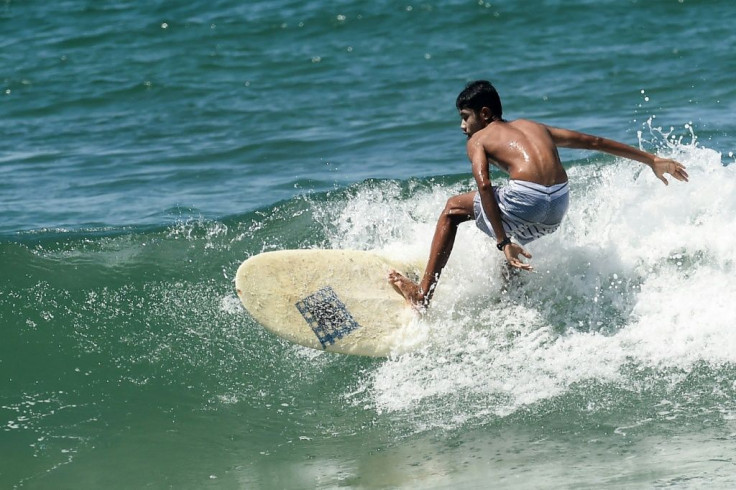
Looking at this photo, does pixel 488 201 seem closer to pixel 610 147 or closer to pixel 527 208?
pixel 527 208

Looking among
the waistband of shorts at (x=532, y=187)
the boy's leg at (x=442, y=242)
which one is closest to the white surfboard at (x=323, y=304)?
the boy's leg at (x=442, y=242)

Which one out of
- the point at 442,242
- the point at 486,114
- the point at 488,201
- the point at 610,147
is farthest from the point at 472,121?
the point at 610,147

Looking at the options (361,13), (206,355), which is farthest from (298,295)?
(361,13)

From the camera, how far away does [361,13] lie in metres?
16.7

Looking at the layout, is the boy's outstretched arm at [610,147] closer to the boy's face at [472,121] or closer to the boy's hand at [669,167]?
the boy's hand at [669,167]

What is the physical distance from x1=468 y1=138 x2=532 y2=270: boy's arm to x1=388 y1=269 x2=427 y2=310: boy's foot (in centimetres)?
74

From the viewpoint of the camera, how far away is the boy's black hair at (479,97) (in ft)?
19.8

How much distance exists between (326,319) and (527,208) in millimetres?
1415

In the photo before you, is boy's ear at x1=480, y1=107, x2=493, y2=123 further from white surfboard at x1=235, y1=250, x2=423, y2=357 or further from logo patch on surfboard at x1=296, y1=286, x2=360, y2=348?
logo patch on surfboard at x1=296, y1=286, x2=360, y2=348

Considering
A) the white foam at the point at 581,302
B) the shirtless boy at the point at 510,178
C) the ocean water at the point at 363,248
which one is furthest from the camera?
the shirtless boy at the point at 510,178

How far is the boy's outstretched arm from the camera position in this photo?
20.5 ft

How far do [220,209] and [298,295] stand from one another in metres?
3.32

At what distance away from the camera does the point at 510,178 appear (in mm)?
6012

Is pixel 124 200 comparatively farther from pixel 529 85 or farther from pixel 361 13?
pixel 361 13
